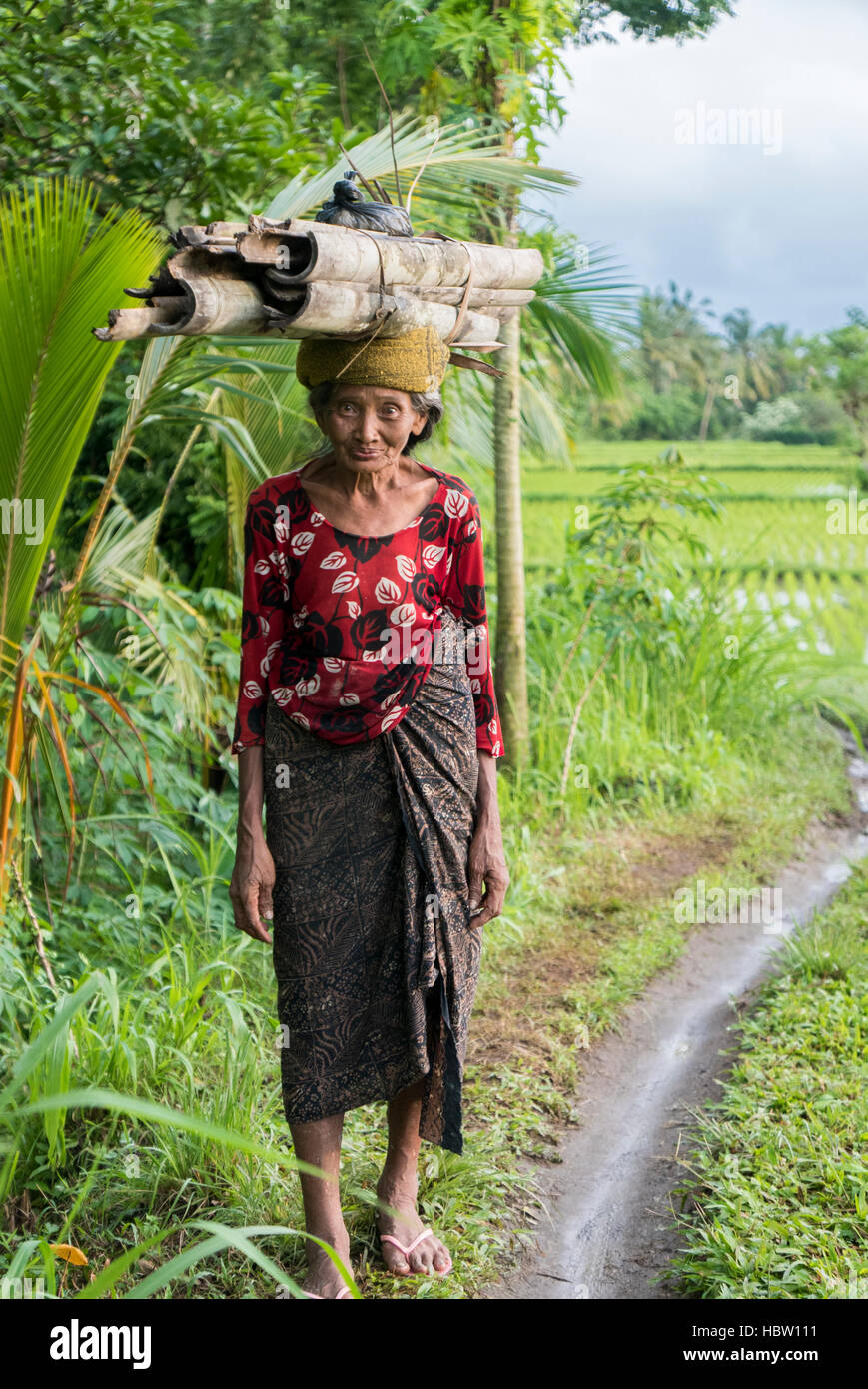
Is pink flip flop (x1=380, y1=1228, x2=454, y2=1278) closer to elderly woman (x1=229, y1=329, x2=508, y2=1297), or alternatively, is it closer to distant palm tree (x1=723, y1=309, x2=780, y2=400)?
elderly woman (x1=229, y1=329, x2=508, y2=1297)

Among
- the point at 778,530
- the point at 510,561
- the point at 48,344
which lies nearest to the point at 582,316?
the point at 510,561

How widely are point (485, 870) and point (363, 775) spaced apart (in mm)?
315

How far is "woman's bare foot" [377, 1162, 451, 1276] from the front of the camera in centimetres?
219

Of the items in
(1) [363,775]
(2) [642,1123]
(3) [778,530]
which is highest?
(3) [778,530]

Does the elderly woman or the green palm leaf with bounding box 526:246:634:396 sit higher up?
the green palm leaf with bounding box 526:246:634:396

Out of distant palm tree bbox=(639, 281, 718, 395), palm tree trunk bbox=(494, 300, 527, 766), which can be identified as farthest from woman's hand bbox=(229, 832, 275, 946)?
distant palm tree bbox=(639, 281, 718, 395)

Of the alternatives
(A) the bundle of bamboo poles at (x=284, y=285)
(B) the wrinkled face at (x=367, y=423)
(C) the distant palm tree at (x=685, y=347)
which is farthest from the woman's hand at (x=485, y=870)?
(C) the distant palm tree at (x=685, y=347)

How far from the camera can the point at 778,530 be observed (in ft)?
37.9

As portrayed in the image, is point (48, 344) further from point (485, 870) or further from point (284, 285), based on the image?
point (485, 870)

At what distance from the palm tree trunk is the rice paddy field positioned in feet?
2.78

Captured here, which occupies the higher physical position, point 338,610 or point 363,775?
point 338,610

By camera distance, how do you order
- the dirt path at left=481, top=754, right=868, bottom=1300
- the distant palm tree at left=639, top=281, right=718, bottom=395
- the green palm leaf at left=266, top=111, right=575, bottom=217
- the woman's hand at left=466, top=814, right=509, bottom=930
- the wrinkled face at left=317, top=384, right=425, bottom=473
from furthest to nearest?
the distant palm tree at left=639, top=281, right=718, bottom=395, the green palm leaf at left=266, top=111, right=575, bottom=217, the dirt path at left=481, top=754, right=868, bottom=1300, the woman's hand at left=466, top=814, right=509, bottom=930, the wrinkled face at left=317, top=384, right=425, bottom=473

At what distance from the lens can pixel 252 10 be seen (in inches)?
254
